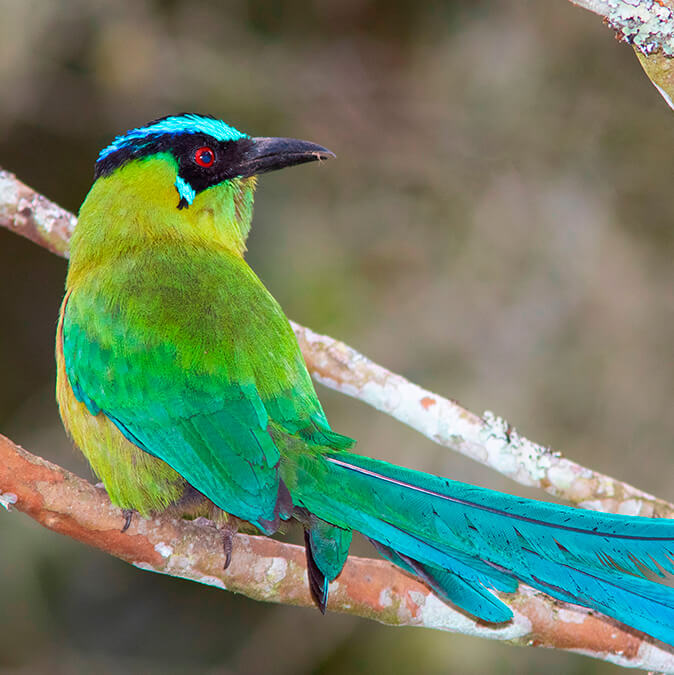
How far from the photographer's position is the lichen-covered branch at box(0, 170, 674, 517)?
3.15 m

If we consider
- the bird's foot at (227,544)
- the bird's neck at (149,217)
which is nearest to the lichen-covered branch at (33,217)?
the bird's neck at (149,217)

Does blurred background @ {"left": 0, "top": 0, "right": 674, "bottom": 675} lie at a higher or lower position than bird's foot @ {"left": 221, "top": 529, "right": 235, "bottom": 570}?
higher

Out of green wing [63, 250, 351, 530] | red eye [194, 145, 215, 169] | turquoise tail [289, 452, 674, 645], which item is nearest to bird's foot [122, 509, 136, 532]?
green wing [63, 250, 351, 530]

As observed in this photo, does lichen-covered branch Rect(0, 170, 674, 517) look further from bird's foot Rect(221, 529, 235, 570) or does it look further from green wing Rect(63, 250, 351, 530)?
bird's foot Rect(221, 529, 235, 570)

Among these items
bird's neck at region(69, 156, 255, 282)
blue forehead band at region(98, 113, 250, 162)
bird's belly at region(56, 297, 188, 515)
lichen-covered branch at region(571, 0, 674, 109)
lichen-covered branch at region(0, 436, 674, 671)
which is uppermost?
blue forehead band at region(98, 113, 250, 162)

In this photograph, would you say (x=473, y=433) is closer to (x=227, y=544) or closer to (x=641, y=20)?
(x=227, y=544)

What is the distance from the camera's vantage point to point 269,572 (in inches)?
107

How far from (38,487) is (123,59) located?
3182mm

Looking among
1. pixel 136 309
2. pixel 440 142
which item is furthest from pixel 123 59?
pixel 136 309

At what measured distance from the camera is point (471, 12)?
5.14 meters

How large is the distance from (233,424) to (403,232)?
2671mm

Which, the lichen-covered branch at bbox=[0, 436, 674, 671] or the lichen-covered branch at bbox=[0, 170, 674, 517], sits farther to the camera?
the lichen-covered branch at bbox=[0, 170, 674, 517]

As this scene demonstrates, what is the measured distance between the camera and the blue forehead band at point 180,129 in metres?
3.20

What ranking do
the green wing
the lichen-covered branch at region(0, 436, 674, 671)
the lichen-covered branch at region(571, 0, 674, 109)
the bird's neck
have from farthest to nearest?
the bird's neck < the green wing < the lichen-covered branch at region(0, 436, 674, 671) < the lichen-covered branch at region(571, 0, 674, 109)
